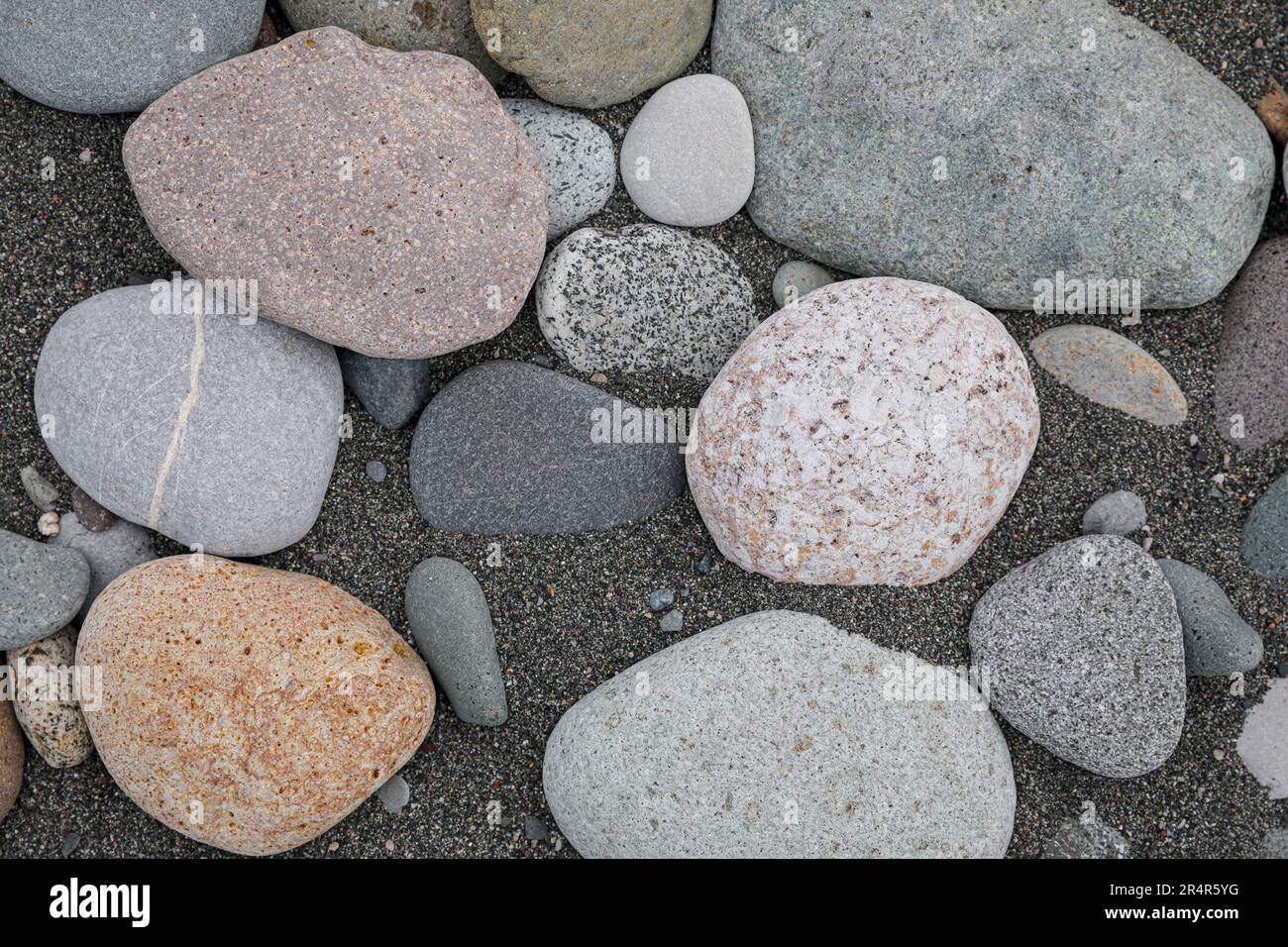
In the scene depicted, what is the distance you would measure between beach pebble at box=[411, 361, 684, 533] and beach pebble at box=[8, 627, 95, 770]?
117 centimetres

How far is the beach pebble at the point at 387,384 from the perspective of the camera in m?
3.16

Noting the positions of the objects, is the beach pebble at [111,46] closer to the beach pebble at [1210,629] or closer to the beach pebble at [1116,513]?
the beach pebble at [1116,513]

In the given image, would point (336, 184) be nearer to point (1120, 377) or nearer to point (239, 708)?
point (239, 708)

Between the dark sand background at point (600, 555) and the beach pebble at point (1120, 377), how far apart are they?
0.14 ft

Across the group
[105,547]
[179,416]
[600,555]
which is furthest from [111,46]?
[600,555]

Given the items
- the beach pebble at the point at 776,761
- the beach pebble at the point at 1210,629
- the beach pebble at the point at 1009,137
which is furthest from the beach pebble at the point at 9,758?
the beach pebble at the point at 1210,629

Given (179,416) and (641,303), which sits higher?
(641,303)

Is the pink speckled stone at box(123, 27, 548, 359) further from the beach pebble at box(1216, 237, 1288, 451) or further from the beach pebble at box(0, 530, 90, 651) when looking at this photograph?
the beach pebble at box(1216, 237, 1288, 451)

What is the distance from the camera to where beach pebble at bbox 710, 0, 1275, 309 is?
10.0 ft

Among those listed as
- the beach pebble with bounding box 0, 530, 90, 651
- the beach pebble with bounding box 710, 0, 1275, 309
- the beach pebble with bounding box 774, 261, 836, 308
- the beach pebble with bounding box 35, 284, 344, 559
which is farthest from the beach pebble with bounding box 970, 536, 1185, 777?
the beach pebble with bounding box 0, 530, 90, 651

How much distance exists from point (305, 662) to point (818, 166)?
2184 millimetres

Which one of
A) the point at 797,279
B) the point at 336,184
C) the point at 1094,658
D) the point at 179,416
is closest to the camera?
the point at 336,184

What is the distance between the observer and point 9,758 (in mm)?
3014

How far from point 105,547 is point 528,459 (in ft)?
4.39
